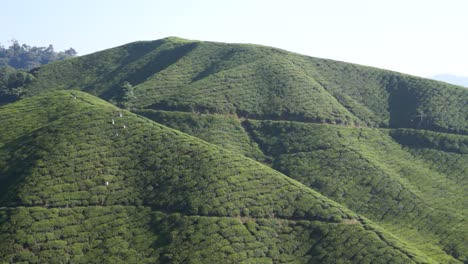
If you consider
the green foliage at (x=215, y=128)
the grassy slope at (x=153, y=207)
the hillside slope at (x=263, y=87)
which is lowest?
the grassy slope at (x=153, y=207)

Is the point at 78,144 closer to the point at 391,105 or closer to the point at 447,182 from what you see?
the point at 447,182

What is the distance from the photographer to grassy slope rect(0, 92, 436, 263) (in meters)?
Result: 50.5

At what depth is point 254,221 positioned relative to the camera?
55875 millimetres

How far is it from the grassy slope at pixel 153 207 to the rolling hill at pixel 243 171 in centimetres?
19

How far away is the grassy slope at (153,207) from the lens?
166ft

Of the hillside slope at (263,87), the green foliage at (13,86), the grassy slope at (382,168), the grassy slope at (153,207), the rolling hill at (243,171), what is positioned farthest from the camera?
the green foliage at (13,86)

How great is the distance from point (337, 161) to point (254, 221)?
28.5 m

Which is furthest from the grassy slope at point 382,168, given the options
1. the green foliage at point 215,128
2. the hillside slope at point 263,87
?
the hillside slope at point 263,87

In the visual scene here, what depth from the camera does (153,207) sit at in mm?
56688

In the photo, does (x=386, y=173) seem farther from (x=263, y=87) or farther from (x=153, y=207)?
(x=153, y=207)

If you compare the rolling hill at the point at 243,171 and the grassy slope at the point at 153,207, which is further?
the rolling hill at the point at 243,171

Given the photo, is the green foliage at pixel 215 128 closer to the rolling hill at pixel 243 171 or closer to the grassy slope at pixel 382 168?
the grassy slope at pixel 382 168

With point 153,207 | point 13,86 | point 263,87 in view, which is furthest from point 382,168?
point 13,86

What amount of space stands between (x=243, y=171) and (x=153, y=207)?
47.3ft
